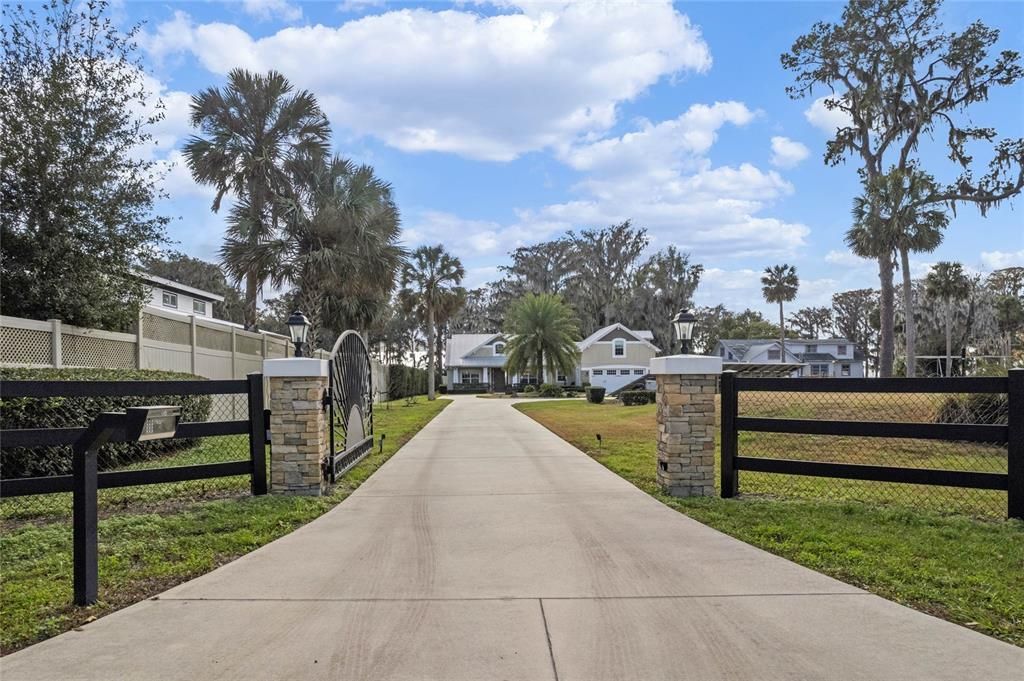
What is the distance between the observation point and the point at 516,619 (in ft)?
12.1

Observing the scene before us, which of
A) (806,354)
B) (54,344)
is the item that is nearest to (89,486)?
(54,344)

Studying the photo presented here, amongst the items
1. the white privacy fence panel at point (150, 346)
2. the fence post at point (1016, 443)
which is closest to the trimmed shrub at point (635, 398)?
the white privacy fence panel at point (150, 346)

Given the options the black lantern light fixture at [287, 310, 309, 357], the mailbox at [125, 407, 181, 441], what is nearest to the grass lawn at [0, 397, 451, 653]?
the mailbox at [125, 407, 181, 441]

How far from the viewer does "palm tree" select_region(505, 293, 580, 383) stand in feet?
133

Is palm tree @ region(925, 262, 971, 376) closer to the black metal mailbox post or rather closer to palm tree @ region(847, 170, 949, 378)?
palm tree @ region(847, 170, 949, 378)

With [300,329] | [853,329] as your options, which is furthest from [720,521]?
[853,329]

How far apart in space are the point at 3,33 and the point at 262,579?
11.3 metres

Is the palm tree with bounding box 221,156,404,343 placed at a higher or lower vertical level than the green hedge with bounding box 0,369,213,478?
higher

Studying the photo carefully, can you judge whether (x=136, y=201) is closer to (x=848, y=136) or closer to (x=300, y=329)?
(x=300, y=329)

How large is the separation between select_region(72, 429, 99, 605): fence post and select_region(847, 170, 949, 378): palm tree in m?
32.9

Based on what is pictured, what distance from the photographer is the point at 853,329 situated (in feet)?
238

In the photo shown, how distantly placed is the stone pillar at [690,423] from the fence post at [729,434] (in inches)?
5.1

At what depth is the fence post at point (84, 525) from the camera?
151 inches

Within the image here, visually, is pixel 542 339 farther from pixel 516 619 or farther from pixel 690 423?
pixel 516 619
